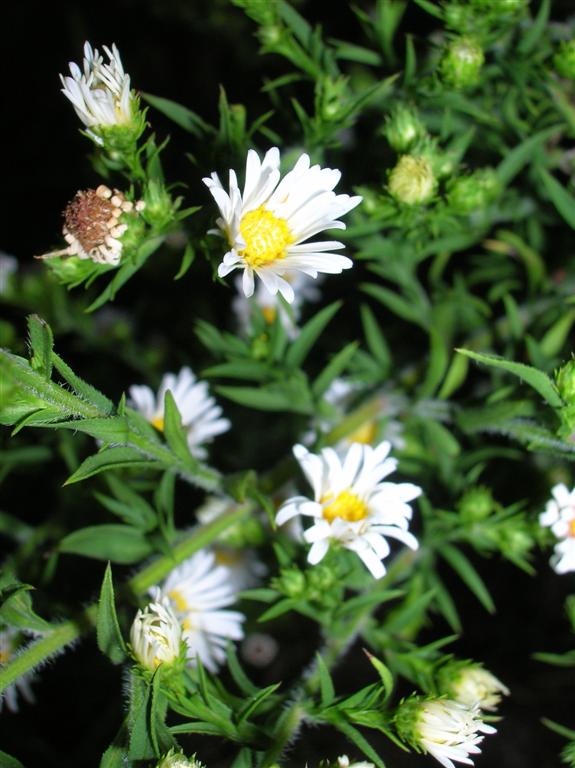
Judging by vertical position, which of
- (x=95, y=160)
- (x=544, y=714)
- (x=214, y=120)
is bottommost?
(x=544, y=714)

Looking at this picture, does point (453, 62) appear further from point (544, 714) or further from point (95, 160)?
point (544, 714)

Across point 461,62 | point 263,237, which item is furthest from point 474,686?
point 461,62

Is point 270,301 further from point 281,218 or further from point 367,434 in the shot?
point 281,218

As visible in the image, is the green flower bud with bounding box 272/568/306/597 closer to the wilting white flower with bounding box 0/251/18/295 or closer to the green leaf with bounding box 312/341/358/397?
the green leaf with bounding box 312/341/358/397

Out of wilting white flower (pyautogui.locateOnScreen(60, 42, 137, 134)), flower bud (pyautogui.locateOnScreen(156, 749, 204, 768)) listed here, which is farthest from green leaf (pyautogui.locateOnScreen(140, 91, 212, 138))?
flower bud (pyautogui.locateOnScreen(156, 749, 204, 768))

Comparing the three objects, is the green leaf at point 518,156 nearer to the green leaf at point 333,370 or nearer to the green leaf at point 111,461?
the green leaf at point 333,370

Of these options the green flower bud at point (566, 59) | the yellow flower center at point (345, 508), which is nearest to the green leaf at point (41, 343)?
the yellow flower center at point (345, 508)

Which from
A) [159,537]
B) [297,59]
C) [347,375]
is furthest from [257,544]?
[297,59]
